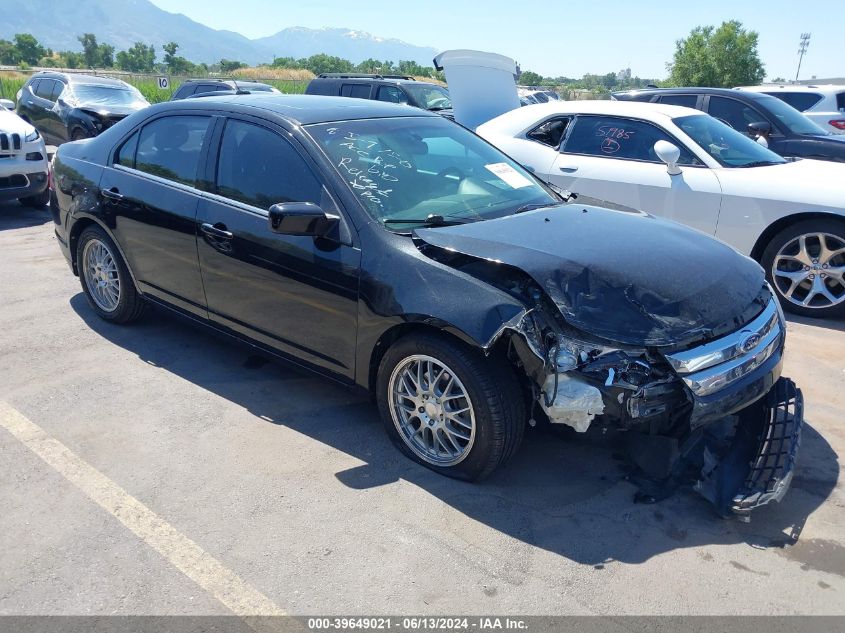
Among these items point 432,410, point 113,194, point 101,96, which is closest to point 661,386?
point 432,410

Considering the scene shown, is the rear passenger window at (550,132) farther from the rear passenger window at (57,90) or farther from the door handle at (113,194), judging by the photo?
the rear passenger window at (57,90)

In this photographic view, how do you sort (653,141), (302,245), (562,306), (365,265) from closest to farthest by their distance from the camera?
(562,306)
(365,265)
(302,245)
(653,141)

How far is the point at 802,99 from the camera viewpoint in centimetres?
1227

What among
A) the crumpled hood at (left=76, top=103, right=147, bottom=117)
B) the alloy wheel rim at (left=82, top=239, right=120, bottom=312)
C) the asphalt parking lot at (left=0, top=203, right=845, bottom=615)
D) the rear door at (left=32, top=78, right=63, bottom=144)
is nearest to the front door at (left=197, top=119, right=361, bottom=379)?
the asphalt parking lot at (left=0, top=203, right=845, bottom=615)

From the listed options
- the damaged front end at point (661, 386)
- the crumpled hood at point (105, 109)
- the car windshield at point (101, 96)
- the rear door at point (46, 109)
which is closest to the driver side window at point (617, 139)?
the damaged front end at point (661, 386)

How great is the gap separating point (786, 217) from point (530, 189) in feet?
8.86

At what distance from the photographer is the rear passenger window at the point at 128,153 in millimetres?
4770

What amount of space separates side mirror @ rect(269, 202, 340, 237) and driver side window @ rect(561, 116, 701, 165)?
13.1 ft

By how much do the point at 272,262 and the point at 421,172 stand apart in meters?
0.99

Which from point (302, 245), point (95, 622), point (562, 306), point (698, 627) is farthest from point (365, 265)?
point (698, 627)

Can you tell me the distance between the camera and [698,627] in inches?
98.3

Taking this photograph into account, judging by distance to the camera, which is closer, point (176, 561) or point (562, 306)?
point (176, 561)

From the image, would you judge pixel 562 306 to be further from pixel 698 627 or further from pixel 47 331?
pixel 47 331

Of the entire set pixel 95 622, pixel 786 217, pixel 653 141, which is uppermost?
pixel 653 141
